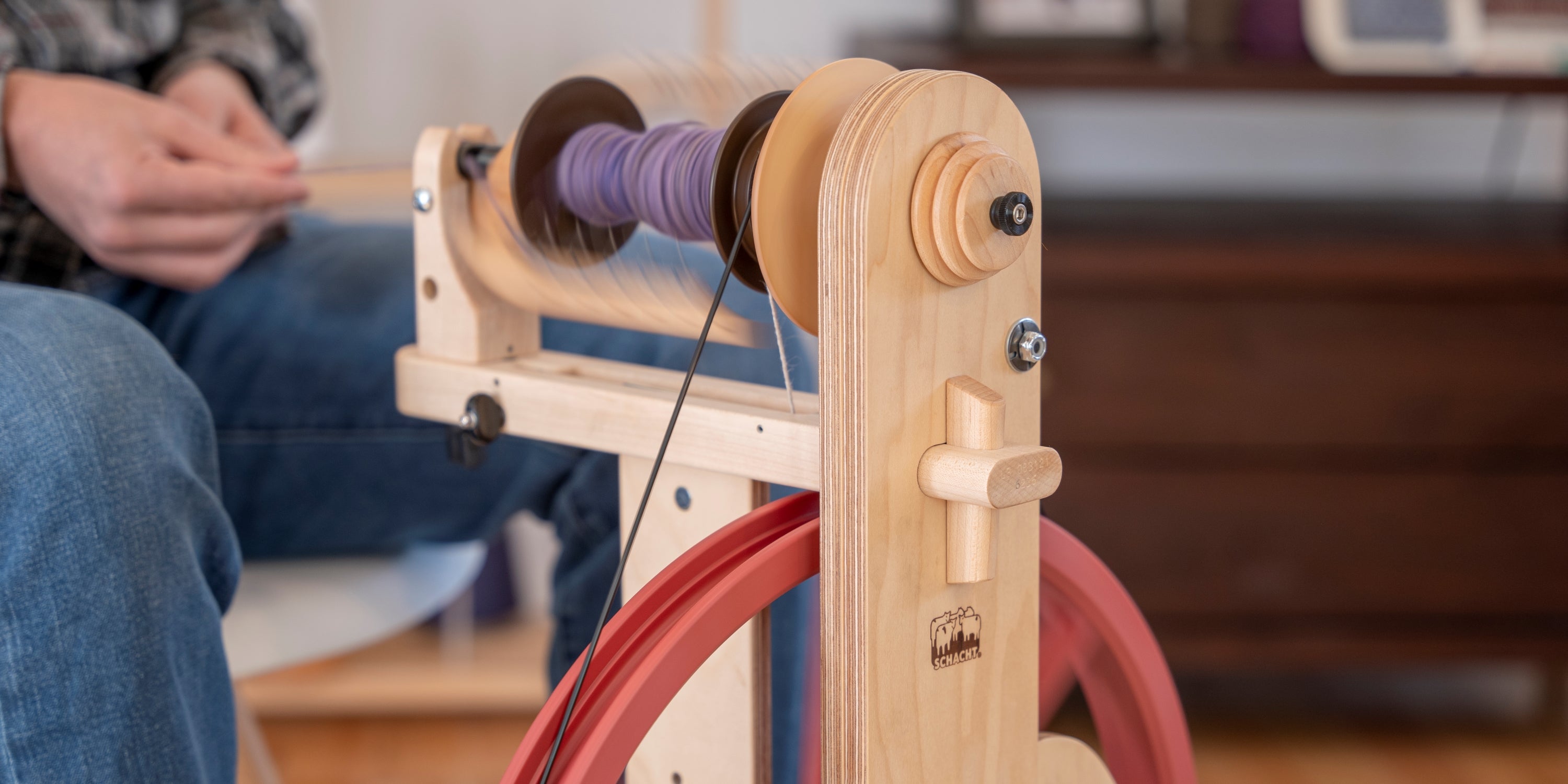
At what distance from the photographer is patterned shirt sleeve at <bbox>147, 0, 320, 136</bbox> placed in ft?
A: 2.85

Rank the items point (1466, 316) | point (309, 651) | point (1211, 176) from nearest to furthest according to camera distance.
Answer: point (309, 651) → point (1466, 316) → point (1211, 176)

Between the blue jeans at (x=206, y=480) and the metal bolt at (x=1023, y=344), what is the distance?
9cm

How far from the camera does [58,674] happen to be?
455 mm

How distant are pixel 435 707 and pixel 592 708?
1.23 m

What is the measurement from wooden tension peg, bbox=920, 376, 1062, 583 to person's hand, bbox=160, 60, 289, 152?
515mm

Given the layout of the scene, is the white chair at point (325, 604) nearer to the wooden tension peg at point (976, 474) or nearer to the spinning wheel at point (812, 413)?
the spinning wheel at point (812, 413)

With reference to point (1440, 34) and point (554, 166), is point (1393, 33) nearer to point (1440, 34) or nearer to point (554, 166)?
point (1440, 34)

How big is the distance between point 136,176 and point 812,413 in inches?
14.0

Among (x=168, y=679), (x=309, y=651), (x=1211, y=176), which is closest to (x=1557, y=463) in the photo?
(x=1211, y=176)

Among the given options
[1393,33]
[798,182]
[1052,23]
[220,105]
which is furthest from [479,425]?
[1393,33]

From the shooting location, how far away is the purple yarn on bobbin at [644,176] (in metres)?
0.47

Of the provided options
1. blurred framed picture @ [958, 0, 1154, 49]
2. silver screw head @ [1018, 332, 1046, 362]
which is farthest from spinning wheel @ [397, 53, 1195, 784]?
blurred framed picture @ [958, 0, 1154, 49]

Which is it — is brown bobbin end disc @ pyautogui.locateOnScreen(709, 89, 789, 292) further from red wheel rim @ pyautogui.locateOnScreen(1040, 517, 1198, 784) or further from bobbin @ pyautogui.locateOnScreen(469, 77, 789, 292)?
red wheel rim @ pyautogui.locateOnScreen(1040, 517, 1198, 784)

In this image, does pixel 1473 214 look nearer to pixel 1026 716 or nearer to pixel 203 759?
pixel 1026 716
